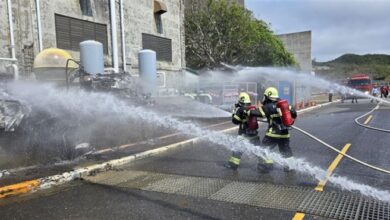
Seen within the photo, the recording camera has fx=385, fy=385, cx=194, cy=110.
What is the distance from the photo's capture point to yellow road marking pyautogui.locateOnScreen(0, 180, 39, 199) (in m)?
6.34

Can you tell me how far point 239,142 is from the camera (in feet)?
25.5

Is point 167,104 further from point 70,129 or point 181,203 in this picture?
point 181,203

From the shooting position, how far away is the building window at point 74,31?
15.5 metres

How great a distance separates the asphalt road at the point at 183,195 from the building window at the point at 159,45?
1163 centimetres

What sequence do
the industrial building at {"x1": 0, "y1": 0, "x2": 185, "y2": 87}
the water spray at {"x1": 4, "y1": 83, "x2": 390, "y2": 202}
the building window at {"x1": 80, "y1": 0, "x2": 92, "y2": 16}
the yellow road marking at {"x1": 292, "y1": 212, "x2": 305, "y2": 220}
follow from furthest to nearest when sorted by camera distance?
the building window at {"x1": 80, "y1": 0, "x2": 92, "y2": 16}
the industrial building at {"x1": 0, "y1": 0, "x2": 185, "y2": 87}
the water spray at {"x1": 4, "y1": 83, "x2": 390, "y2": 202}
the yellow road marking at {"x1": 292, "y1": 212, "x2": 305, "y2": 220}

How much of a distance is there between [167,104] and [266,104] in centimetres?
757

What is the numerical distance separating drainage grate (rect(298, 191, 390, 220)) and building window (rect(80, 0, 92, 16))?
13.9 metres

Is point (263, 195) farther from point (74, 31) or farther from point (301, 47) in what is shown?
point (301, 47)

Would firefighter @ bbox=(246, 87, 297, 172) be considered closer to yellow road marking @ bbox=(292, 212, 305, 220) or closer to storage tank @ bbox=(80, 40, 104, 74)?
yellow road marking @ bbox=(292, 212, 305, 220)

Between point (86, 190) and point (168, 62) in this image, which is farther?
point (168, 62)

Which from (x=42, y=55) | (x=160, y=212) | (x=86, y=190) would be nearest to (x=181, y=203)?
(x=160, y=212)

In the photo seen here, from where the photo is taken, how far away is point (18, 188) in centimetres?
651

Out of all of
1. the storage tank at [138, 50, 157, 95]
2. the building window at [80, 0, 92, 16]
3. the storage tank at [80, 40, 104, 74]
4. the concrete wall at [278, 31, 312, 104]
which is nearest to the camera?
the storage tank at [80, 40, 104, 74]

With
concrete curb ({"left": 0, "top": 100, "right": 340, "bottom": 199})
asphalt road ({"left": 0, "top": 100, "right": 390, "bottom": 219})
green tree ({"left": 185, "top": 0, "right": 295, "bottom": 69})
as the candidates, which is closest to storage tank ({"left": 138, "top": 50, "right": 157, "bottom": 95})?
asphalt road ({"left": 0, "top": 100, "right": 390, "bottom": 219})
